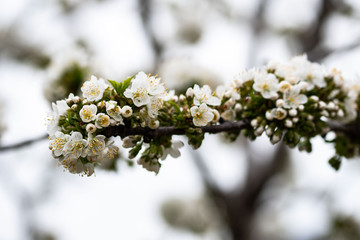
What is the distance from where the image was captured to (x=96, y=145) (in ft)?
5.61

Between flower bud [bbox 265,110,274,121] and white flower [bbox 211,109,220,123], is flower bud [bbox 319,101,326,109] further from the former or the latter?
white flower [bbox 211,109,220,123]

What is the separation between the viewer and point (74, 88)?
3373 mm

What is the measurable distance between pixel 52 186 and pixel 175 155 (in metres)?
7.40

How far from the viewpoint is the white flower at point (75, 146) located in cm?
169

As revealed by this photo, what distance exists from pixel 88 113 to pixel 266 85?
0.99 meters

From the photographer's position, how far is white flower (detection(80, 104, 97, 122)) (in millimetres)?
1678

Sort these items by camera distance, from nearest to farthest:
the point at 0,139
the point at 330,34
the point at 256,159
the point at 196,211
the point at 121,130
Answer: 1. the point at 121,130
2. the point at 0,139
3. the point at 330,34
4. the point at 256,159
5. the point at 196,211

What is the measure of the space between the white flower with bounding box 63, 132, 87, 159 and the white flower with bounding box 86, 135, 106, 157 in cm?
2

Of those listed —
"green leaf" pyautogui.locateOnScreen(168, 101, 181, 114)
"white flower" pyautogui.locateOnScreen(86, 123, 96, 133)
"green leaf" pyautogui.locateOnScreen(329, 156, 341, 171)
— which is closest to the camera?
"white flower" pyautogui.locateOnScreen(86, 123, 96, 133)

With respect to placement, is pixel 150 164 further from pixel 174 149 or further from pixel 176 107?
pixel 176 107

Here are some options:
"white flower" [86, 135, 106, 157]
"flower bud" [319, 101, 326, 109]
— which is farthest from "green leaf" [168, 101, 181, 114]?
"flower bud" [319, 101, 326, 109]

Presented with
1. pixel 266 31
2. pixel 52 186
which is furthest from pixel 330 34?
pixel 52 186

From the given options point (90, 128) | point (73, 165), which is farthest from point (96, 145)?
point (73, 165)

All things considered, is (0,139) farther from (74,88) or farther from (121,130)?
(121,130)
